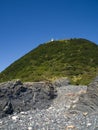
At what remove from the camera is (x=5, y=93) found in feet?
96.6

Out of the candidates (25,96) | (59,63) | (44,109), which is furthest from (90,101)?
(59,63)

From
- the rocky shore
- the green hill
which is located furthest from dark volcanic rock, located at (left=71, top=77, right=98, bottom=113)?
the green hill

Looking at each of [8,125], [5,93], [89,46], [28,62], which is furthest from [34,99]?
[89,46]

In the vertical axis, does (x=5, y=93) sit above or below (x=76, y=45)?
below

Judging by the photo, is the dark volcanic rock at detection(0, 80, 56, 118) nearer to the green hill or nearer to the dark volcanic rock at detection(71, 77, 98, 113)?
the dark volcanic rock at detection(71, 77, 98, 113)

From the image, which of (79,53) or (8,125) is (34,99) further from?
(79,53)

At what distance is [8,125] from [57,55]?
56.4 m

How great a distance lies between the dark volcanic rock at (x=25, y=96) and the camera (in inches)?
1132

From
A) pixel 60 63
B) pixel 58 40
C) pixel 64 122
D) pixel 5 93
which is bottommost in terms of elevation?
pixel 64 122

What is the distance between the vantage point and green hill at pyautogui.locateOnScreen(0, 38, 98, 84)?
6038 centimetres

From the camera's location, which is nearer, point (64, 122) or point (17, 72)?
point (64, 122)

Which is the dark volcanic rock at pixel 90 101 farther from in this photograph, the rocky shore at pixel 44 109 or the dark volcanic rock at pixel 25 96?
the dark volcanic rock at pixel 25 96

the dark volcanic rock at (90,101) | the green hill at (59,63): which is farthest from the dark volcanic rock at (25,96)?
the green hill at (59,63)

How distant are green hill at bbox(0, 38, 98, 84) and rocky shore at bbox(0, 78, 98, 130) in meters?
19.2
